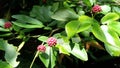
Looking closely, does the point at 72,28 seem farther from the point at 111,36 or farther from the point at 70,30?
the point at 111,36

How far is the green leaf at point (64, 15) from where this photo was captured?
1.00 metres

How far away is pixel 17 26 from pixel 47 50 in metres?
0.21

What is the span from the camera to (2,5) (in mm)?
1585

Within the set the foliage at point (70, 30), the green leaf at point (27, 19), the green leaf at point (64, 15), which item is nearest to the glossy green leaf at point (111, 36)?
the foliage at point (70, 30)

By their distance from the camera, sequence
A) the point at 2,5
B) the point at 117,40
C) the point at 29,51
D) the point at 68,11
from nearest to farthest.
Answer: the point at 117,40
the point at 68,11
the point at 29,51
the point at 2,5

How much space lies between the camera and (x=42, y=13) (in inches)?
46.9

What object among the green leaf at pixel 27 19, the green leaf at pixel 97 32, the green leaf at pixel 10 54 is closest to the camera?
the green leaf at pixel 97 32

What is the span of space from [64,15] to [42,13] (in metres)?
0.21

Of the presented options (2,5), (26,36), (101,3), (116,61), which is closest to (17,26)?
(26,36)

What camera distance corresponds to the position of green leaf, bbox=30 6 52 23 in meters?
1.17

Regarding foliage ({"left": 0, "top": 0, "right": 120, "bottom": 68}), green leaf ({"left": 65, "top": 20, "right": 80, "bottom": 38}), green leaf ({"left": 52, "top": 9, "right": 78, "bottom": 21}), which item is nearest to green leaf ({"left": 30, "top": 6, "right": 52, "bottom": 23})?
foliage ({"left": 0, "top": 0, "right": 120, "bottom": 68})

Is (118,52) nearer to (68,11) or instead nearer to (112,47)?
(112,47)

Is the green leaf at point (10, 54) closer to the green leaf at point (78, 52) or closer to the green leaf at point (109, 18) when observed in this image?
the green leaf at point (78, 52)

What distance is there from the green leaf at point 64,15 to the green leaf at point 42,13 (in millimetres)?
170
